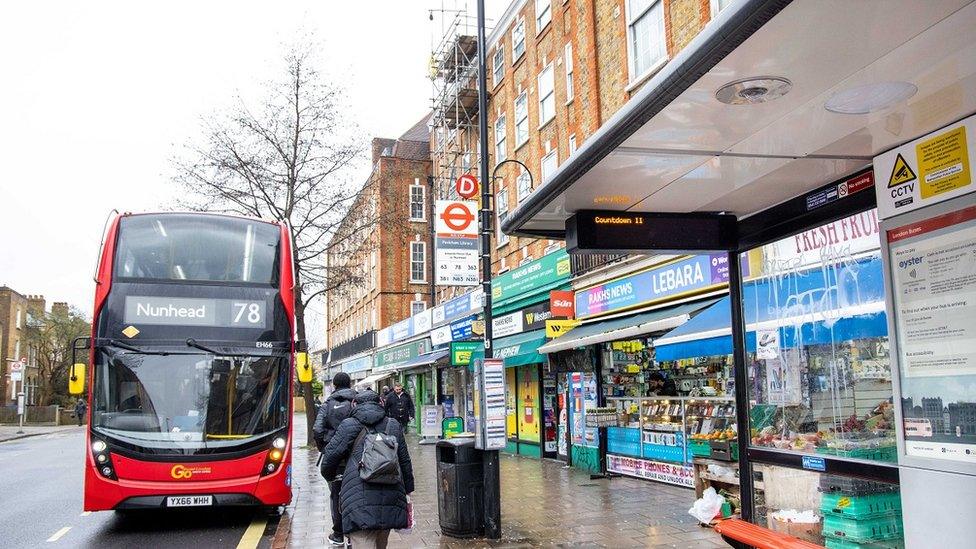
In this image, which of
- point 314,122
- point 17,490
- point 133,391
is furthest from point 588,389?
point 314,122

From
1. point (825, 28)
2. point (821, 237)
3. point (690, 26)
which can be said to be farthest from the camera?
point (690, 26)

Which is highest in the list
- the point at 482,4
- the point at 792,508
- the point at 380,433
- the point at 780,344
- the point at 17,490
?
the point at 482,4

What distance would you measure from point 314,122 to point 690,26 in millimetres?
13806

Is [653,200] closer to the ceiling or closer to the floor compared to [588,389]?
closer to the ceiling

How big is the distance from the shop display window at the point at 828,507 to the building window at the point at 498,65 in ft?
68.3

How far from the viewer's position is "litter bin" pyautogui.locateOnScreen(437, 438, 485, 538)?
27.6ft

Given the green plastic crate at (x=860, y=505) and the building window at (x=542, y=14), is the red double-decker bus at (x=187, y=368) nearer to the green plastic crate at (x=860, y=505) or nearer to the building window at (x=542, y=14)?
the green plastic crate at (x=860, y=505)

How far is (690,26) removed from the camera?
44.1 ft

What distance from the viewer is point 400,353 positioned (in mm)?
34312

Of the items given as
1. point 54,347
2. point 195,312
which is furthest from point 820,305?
point 54,347

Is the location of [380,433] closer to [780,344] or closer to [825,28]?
[780,344]

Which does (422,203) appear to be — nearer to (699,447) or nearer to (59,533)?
(699,447)

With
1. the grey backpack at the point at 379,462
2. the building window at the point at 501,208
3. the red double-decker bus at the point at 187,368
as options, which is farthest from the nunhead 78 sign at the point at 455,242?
the building window at the point at 501,208

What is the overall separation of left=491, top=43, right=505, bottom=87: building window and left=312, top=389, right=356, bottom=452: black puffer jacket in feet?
62.2
